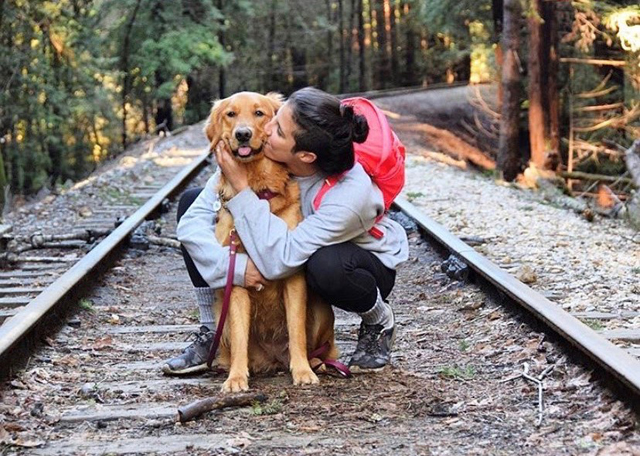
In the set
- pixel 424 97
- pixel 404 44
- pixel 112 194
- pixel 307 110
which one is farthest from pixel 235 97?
pixel 404 44

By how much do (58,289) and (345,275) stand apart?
237 cm

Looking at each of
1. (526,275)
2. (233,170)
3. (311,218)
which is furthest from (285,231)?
(526,275)

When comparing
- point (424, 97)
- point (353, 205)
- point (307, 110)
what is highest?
point (307, 110)

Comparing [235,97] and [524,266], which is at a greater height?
[235,97]

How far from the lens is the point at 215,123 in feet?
13.8

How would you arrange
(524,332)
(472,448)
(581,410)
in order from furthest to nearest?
1. (524,332)
2. (581,410)
3. (472,448)

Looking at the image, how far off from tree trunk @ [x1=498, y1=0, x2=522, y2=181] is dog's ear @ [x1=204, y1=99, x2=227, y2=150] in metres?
14.7

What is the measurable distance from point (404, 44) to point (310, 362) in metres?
51.4

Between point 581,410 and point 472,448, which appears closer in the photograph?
point 472,448

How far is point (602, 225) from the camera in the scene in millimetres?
10695

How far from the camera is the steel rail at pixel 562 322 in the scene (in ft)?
11.7

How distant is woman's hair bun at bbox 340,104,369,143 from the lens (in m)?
4.09

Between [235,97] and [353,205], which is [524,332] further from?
[235,97]

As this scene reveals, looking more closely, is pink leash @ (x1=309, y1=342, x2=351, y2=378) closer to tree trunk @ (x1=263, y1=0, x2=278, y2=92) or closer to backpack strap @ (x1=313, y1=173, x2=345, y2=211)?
backpack strap @ (x1=313, y1=173, x2=345, y2=211)
